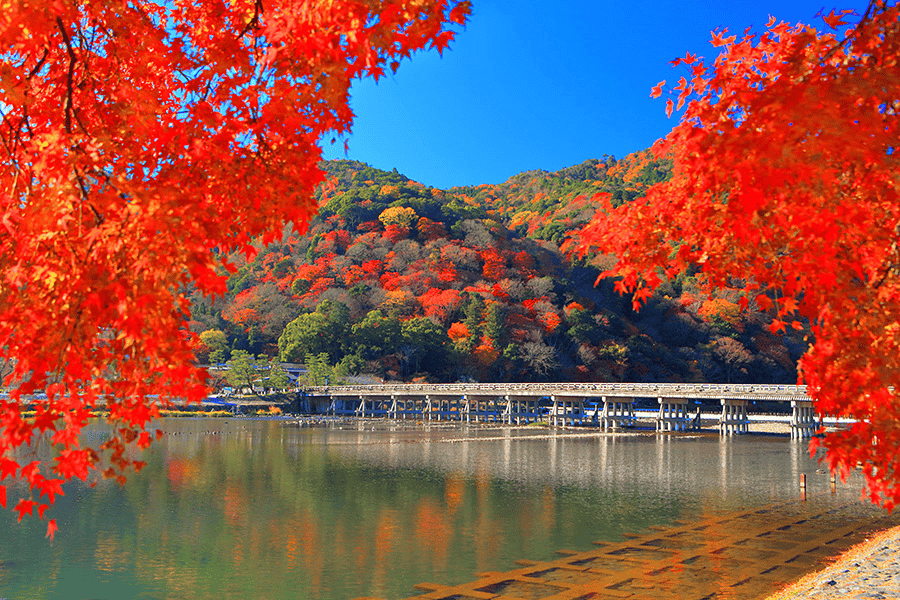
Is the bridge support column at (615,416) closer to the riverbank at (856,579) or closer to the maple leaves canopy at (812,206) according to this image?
the riverbank at (856,579)

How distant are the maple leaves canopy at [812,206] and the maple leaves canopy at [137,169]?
182cm

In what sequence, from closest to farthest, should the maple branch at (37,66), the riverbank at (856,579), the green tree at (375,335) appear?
the maple branch at (37,66)
the riverbank at (856,579)
the green tree at (375,335)

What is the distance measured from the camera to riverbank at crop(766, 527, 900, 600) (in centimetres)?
837

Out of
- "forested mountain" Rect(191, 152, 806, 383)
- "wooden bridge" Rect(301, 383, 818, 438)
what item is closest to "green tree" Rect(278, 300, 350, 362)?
"forested mountain" Rect(191, 152, 806, 383)

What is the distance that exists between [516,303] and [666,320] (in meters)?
13.7

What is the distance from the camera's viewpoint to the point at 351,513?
1532cm

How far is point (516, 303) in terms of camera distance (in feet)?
203

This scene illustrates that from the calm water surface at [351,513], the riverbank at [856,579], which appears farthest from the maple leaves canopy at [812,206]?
the calm water surface at [351,513]

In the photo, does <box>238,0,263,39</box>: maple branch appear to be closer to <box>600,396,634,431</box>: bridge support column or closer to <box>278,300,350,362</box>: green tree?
<box>600,396,634,431</box>: bridge support column

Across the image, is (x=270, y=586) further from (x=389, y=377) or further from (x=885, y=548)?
(x=389, y=377)

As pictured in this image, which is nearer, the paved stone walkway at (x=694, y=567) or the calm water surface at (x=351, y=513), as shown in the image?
the paved stone walkway at (x=694, y=567)

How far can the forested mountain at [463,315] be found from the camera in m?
57.6

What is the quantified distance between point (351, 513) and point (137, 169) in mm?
12662

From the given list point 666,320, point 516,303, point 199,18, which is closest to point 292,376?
point 516,303
